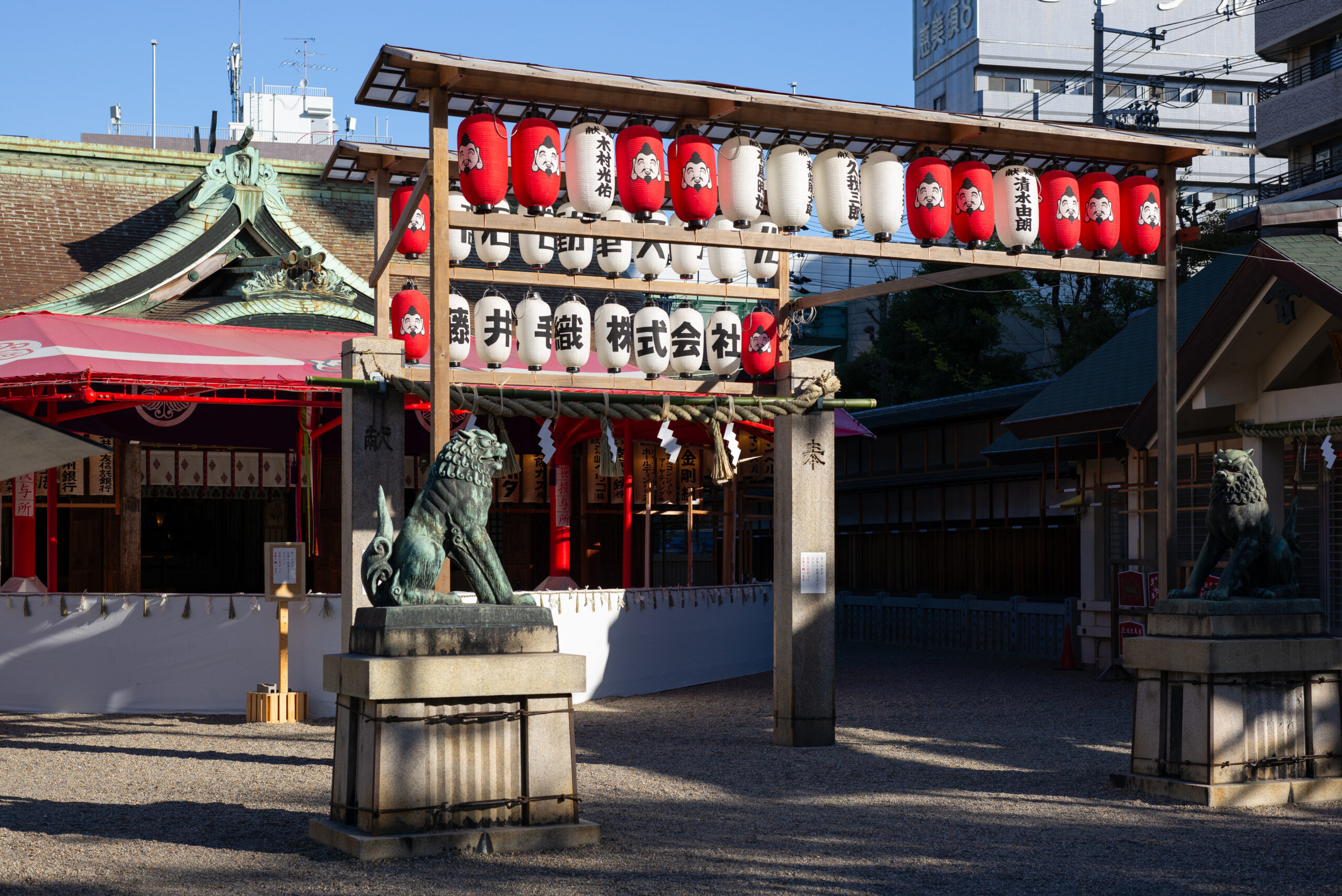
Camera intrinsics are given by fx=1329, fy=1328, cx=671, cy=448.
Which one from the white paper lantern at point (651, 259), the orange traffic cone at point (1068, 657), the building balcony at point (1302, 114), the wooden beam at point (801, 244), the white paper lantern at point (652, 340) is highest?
the building balcony at point (1302, 114)

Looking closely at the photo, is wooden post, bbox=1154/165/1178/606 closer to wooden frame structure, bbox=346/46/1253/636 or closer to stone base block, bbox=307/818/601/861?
wooden frame structure, bbox=346/46/1253/636

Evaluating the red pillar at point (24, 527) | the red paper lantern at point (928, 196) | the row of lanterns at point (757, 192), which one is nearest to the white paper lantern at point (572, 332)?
the row of lanterns at point (757, 192)

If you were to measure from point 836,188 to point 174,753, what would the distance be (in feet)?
24.0

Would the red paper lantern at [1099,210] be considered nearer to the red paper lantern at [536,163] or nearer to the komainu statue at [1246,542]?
the komainu statue at [1246,542]

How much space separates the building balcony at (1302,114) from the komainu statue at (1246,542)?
28.1 metres

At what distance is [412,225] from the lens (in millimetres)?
12555

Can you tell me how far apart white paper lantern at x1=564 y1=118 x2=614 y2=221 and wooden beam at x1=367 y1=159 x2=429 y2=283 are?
96 centimetres

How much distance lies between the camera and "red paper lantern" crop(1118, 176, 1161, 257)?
11703 millimetres

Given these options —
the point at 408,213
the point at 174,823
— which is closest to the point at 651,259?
the point at 408,213

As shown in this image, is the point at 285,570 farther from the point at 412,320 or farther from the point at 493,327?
the point at 493,327

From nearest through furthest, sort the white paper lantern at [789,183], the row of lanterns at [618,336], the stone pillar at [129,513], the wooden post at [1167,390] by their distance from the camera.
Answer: the white paper lantern at [789,183] → the wooden post at [1167,390] → the row of lanterns at [618,336] → the stone pillar at [129,513]

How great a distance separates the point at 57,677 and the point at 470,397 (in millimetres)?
6688

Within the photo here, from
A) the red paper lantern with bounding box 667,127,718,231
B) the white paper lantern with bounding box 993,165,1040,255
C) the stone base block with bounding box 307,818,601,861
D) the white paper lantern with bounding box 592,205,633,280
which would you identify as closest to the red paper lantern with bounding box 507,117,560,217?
the red paper lantern with bounding box 667,127,718,231

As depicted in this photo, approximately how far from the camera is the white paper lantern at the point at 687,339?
12.1 m
